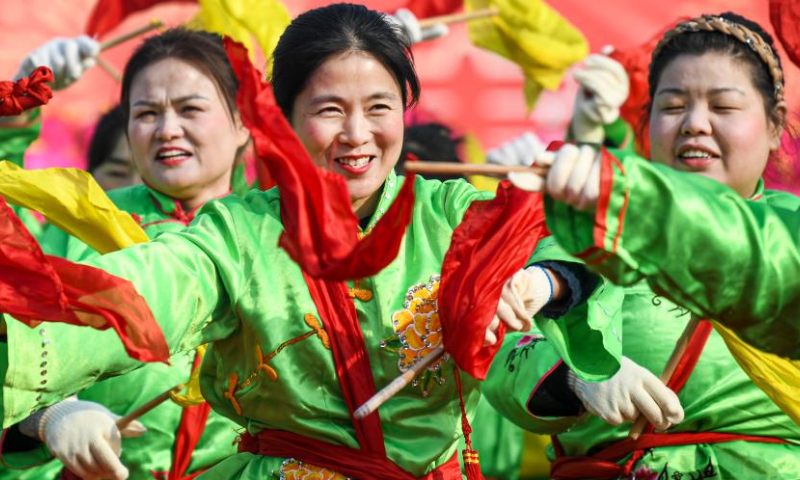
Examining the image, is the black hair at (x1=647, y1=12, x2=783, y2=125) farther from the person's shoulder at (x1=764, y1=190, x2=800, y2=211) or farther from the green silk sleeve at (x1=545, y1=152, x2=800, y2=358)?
the green silk sleeve at (x1=545, y1=152, x2=800, y2=358)

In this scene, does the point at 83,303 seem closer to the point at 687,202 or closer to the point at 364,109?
the point at 364,109

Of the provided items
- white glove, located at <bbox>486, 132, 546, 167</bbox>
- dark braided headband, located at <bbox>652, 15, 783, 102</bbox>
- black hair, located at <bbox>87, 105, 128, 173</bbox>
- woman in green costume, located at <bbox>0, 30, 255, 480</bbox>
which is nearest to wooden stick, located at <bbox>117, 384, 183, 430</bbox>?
woman in green costume, located at <bbox>0, 30, 255, 480</bbox>

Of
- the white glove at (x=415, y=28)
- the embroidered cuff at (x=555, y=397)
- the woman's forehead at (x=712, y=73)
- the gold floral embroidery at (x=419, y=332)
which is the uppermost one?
the white glove at (x=415, y=28)

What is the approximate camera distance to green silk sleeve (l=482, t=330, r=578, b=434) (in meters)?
3.52

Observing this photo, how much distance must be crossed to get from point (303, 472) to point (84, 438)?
2.30 feet

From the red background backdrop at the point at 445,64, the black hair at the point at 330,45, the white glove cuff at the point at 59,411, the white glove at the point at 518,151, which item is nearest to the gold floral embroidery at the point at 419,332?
the black hair at the point at 330,45

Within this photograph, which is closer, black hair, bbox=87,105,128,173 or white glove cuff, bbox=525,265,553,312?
white glove cuff, bbox=525,265,553,312

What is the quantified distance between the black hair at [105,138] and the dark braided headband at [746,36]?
2.19 metres

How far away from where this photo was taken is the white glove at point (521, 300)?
2904 mm

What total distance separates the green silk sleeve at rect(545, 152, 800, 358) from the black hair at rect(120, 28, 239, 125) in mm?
2147

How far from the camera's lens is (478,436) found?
16.9 ft

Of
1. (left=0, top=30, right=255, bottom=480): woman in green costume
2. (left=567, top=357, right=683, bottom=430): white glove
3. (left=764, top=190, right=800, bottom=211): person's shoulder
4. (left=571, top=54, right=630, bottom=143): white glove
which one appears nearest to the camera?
(left=567, top=357, right=683, bottom=430): white glove

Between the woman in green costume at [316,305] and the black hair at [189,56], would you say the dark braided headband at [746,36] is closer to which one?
the woman in green costume at [316,305]

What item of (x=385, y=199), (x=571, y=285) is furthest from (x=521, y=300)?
(x=385, y=199)
